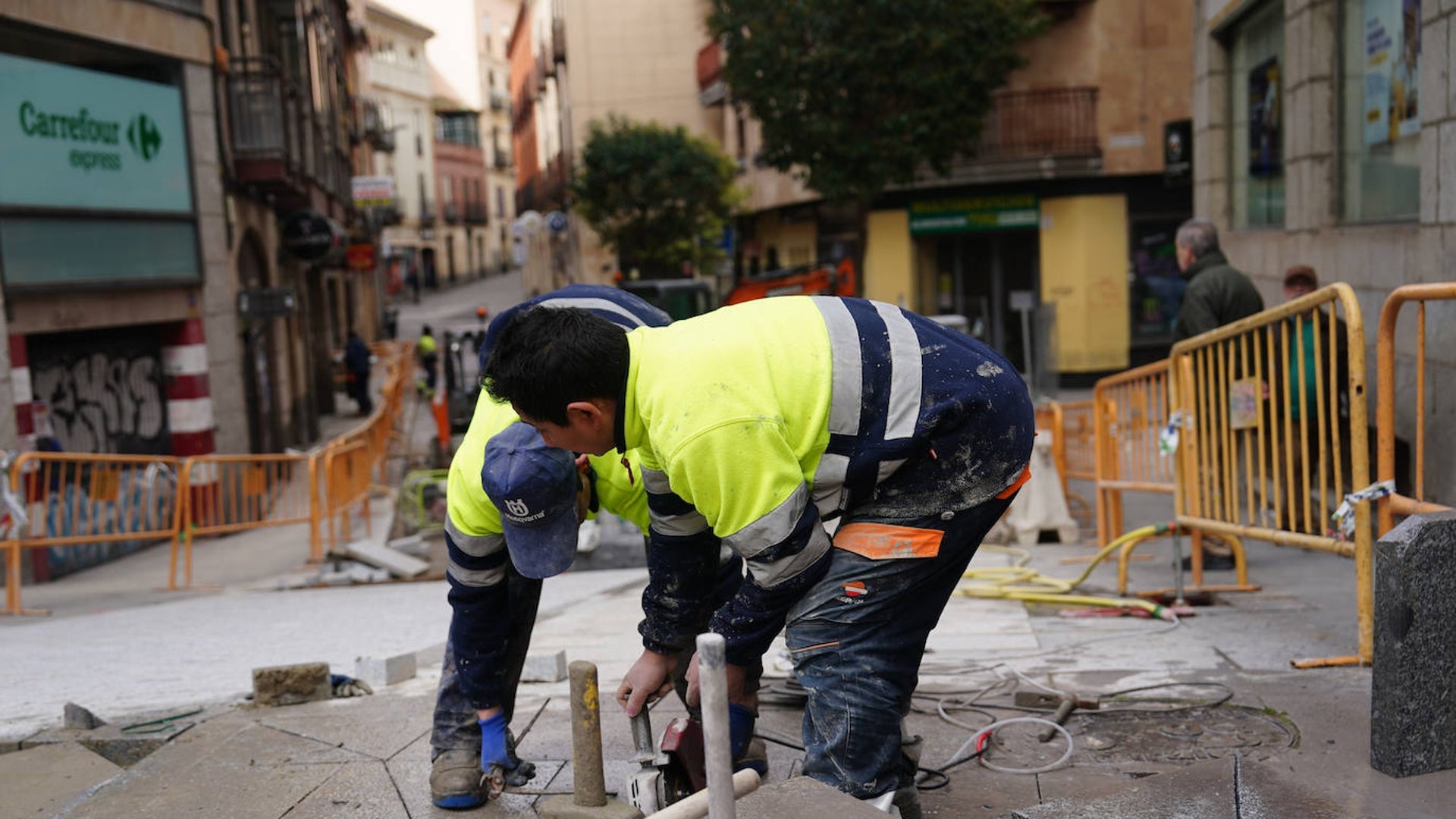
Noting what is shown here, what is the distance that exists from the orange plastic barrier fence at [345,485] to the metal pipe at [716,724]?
8.96m

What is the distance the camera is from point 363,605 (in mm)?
8062

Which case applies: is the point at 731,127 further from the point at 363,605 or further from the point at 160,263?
the point at 363,605

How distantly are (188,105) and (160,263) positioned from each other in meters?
1.97

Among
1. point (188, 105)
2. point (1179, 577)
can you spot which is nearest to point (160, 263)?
point (188, 105)

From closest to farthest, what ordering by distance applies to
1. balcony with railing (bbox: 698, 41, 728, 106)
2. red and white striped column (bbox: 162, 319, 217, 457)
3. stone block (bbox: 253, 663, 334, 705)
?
stone block (bbox: 253, 663, 334, 705) < red and white striped column (bbox: 162, 319, 217, 457) < balcony with railing (bbox: 698, 41, 728, 106)

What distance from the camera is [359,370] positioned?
25.6 m

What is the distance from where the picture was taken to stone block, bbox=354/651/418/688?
15.8ft

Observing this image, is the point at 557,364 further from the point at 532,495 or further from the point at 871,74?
the point at 871,74

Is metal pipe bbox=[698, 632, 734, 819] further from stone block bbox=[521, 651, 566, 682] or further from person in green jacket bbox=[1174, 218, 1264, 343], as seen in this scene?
person in green jacket bbox=[1174, 218, 1264, 343]

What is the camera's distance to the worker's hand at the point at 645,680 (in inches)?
124

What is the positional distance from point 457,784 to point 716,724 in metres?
1.59

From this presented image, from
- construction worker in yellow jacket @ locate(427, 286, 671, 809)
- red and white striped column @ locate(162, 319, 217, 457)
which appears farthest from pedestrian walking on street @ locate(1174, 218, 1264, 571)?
red and white striped column @ locate(162, 319, 217, 457)

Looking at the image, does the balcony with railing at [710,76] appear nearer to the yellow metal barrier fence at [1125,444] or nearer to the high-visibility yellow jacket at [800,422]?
the yellow metal barrier fence at [1125,444]

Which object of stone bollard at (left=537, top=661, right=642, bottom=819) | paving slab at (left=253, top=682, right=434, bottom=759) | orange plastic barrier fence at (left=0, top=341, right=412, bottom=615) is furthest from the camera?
orange plastic barrier fence at (left=0, top=341, right=412, bottom=615)
